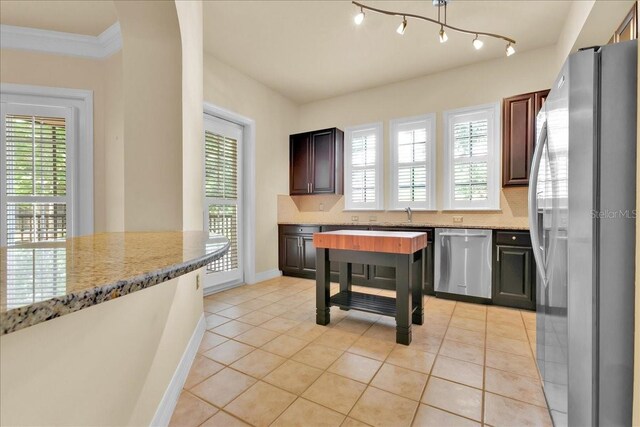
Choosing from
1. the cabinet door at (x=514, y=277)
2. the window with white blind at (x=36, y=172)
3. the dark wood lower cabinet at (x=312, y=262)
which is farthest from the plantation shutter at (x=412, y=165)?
the window with white blind at (x=36, y=172)

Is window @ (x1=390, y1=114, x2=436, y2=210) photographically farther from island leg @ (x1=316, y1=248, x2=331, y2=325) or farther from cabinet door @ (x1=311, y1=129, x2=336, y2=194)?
island leg @ (x1=316, y1=248, x2=331, y2=325)

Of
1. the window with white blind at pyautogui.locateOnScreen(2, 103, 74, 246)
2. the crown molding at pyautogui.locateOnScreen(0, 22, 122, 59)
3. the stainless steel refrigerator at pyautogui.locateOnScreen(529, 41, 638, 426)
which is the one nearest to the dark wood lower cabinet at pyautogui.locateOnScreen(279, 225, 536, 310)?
the stainless steel refrigerator at pyautogui.locateOnScreen(529, 41, 638, 426)

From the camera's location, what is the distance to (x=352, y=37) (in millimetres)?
3352

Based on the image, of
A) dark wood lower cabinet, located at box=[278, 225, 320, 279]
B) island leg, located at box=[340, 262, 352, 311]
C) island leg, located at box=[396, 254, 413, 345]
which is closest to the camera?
island leg, located at box=[396, 254, 413, 345]

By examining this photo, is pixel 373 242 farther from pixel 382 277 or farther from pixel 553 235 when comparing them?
pixel 382 277

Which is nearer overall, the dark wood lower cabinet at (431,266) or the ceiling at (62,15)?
the ceiling at (62,15)

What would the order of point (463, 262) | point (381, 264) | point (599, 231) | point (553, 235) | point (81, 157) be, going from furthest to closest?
1. point (463, 262)
2. point (81, 157)
3. point (381, 264)
4. point (553, 235)
5. point (599, 231)

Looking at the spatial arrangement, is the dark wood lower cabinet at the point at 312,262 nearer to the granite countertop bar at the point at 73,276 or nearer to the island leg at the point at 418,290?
the island leg at the point at 418,290

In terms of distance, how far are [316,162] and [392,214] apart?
149cm

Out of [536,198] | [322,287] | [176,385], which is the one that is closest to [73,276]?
[176,385]

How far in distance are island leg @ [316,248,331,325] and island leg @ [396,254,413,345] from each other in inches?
27.1

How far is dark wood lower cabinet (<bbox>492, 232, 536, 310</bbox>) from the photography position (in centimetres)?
315

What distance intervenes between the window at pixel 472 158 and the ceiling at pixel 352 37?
73cm

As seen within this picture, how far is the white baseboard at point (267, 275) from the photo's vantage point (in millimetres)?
4493
